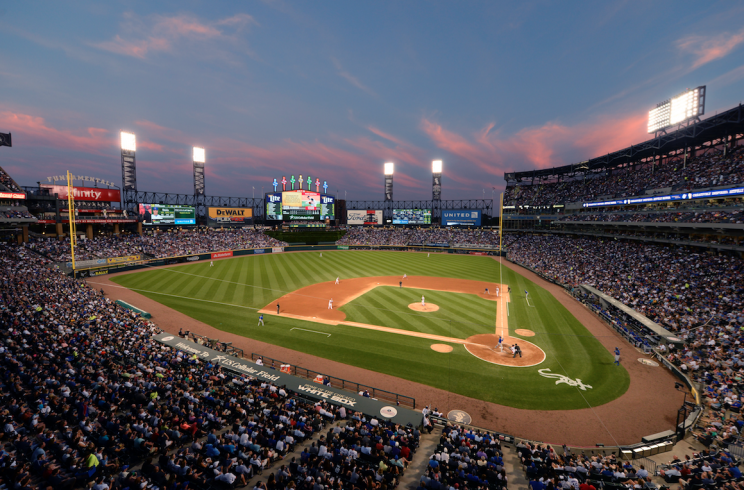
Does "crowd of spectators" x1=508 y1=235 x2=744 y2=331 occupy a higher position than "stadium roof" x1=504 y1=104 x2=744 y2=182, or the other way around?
"stadium roof" x1=504 y1=104 x2=744 y2=182

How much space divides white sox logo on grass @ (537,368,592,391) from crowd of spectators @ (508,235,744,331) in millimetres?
9938

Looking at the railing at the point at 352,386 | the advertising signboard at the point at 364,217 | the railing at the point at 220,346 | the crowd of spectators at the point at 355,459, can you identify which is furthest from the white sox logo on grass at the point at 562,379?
the advertising signboard at the point at 364,217

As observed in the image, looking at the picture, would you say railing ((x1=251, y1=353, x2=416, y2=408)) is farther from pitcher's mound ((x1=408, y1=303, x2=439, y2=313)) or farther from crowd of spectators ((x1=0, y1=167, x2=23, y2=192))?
crowd of spectators ((x1=0, y1=167, x2=23, y2=192))

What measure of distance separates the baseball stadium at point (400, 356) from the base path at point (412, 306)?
268 mm

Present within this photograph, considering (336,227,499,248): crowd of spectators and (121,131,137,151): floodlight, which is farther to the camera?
(336,227,499,248): crowd of spectators

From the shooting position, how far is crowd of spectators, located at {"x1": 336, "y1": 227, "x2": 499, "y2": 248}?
74.6 meters

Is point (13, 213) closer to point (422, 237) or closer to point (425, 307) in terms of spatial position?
point (425, 307)

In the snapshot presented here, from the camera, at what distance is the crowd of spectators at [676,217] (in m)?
25.3

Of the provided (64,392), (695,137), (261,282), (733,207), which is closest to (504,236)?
(695,137)

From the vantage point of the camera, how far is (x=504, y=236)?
7081 cm

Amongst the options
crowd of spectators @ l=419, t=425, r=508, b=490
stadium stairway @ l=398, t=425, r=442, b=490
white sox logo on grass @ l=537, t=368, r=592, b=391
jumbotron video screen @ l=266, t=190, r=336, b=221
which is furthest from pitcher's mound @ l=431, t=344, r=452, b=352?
jumbotron video screen @ l=266, t=190, r=336, b=221

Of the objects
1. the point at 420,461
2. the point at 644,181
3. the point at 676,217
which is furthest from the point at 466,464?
the point at 644,181

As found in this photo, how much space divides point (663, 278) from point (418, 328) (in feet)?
76.5

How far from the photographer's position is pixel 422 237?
79875 millimetres
